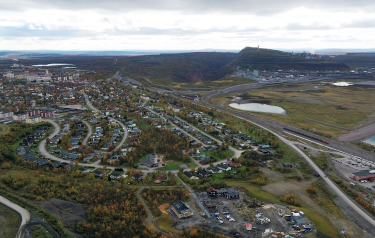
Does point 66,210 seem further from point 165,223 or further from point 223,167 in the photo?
point 223,167

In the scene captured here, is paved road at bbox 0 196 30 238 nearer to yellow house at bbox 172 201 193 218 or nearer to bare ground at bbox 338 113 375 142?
yellow house at bbox 172 201 193 218

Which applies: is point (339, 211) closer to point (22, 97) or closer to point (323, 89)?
point (22, 97)

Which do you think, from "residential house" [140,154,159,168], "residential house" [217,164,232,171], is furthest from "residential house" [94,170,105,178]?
"residential house" [217,164,232,171]

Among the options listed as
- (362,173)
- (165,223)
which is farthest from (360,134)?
(165,223)

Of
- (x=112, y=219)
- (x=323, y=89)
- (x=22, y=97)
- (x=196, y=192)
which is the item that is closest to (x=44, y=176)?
(x=112, y=219)

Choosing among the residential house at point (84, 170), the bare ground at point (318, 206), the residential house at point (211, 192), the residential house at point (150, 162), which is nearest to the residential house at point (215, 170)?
the residential house at point (211, 192)

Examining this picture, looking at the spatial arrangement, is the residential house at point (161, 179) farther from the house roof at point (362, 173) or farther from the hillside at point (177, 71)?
the hillside at point (177, 71)
